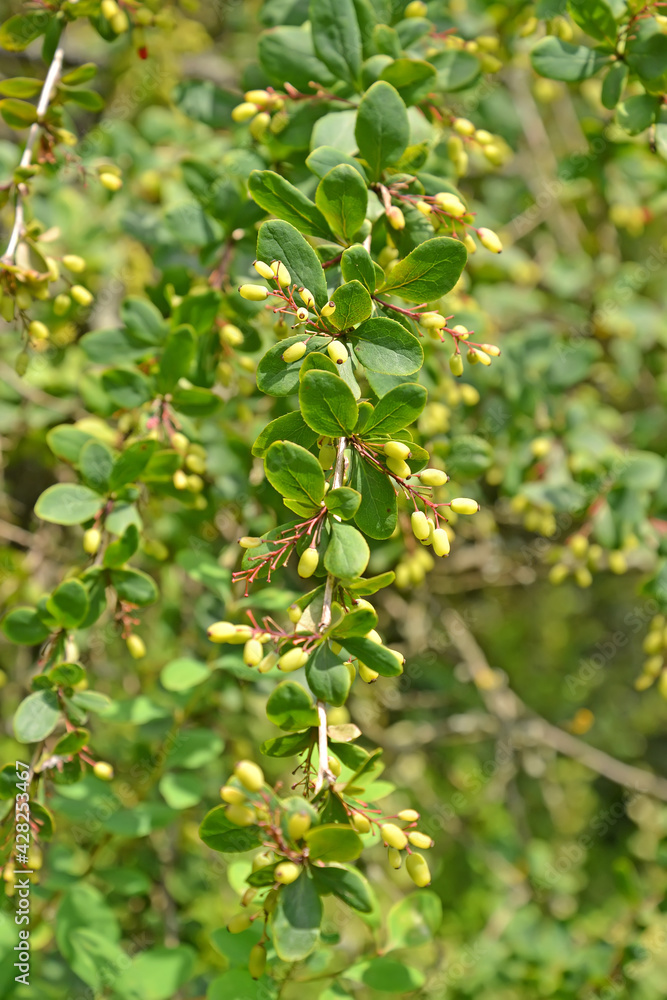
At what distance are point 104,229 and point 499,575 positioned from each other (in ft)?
5.04

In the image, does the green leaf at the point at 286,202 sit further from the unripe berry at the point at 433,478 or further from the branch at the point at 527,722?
the branch at the point at 527,722

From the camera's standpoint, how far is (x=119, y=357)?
4.56ft

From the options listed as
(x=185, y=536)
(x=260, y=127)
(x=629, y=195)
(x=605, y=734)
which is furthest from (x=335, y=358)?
(x=605, y=734)

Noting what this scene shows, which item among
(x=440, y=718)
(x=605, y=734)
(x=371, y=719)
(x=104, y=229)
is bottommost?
(x=605, y=734)

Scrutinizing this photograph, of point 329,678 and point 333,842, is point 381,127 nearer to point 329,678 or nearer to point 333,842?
point 329,678

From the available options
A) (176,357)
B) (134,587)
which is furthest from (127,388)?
(134,587)

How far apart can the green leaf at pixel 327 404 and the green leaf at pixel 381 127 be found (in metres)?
0.43

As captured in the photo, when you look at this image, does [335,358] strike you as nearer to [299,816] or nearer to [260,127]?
[299,816]

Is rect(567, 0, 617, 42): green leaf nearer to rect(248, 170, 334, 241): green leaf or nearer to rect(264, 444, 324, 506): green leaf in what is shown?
rect(248, 170, 334, 241): green leaf

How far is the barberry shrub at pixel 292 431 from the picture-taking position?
86 cm

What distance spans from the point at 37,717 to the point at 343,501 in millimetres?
603

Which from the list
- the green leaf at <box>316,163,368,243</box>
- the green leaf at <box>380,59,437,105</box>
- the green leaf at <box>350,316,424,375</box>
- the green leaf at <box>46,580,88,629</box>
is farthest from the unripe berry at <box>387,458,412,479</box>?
the green leaf at <box>380,59,437,105</box>


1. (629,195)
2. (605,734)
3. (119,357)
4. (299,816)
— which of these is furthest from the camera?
(605,734)

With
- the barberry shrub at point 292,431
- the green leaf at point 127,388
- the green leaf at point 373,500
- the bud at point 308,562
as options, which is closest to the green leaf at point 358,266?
the barberry shrub at point 292,431
